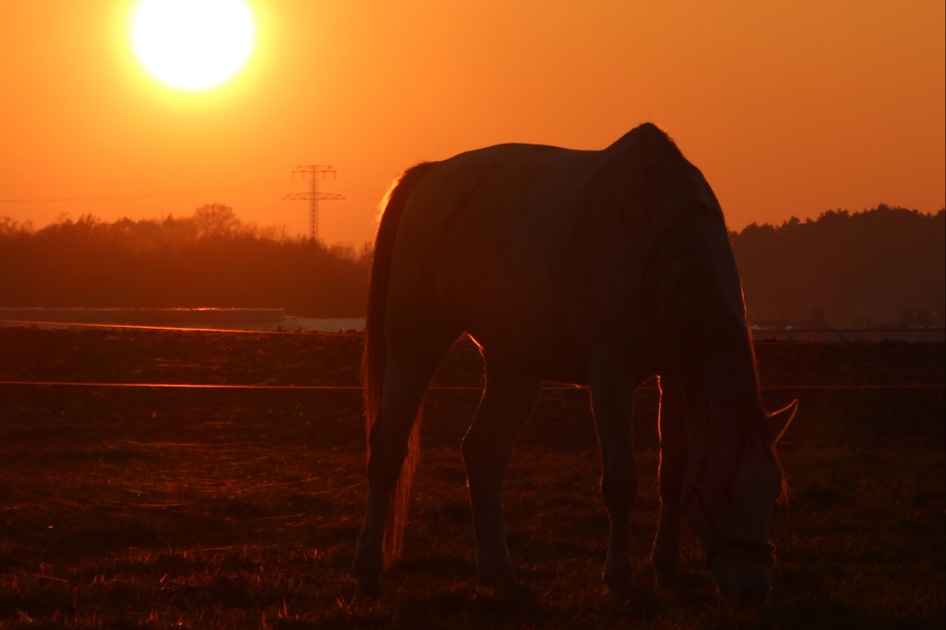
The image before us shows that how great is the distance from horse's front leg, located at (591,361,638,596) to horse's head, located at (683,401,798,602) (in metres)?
0.37

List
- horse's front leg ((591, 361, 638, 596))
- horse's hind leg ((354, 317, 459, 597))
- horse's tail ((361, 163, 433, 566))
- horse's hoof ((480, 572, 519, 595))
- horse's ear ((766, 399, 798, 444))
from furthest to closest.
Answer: horse's tail ((361, 163, 433, 566)) < horse's hind leg ((354, 317, 459, 597)) < horse's hoof ((480, 572, 519, 595)) < horse's front leg ((591, 361, 638, 596)) < horse's ear ((766, 399, 798, 444))

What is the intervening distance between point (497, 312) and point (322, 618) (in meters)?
1.73

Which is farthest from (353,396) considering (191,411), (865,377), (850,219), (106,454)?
(850,219)

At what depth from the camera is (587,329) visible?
5172mm

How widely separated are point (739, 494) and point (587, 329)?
96cm

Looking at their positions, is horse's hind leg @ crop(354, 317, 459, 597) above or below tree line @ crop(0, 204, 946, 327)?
below

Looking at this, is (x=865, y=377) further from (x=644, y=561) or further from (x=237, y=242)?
(x=237, y=242)

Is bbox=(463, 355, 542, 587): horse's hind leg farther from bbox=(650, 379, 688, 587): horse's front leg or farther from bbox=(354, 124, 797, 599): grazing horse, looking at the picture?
bbox=(650, 379, 688, 587): horse's front leg

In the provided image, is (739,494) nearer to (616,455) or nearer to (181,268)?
(616,455)

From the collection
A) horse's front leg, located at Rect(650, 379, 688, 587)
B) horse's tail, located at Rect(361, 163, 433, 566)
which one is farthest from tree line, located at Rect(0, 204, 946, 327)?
horse's front leg, located at Rect(650, 379, 688, 587)

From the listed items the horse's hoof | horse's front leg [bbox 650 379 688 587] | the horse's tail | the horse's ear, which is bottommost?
the horse's hoof

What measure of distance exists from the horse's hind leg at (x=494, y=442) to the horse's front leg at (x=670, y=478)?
844mm

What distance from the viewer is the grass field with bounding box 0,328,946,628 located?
5109mm

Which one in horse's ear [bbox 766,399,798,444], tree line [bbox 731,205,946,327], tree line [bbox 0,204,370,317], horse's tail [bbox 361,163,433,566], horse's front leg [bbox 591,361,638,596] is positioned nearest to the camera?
horse's ear [bbox 766,399,798,444]
